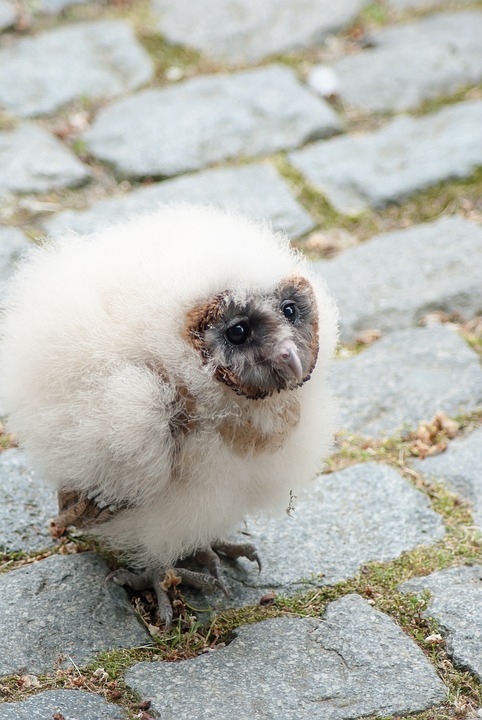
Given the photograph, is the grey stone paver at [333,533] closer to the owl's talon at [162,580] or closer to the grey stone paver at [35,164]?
the owl's talon at [162,580]

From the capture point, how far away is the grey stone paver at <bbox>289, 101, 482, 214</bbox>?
4922 mm

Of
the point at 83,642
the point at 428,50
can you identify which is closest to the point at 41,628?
the point at 83,642

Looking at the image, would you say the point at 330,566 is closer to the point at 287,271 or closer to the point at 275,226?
the point at 287,271

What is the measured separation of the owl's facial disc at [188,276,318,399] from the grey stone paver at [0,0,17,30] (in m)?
4.03

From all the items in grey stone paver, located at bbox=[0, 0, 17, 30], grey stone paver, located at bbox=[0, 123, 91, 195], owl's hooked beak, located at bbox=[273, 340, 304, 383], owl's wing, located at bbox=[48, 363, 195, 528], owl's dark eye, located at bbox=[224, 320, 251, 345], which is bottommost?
owl's wing, located at bbox=[48, 363, 195, 528]

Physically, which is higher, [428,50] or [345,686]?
[428,50]

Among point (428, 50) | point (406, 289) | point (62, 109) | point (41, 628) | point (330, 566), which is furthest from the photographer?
point (428, 50)

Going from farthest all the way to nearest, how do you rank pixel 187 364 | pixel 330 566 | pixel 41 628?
pixel 330 566, pixel 41 628, pixel 187 364

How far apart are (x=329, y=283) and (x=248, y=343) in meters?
1.93

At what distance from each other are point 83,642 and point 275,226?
253 cm

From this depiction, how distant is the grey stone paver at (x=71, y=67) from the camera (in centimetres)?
536

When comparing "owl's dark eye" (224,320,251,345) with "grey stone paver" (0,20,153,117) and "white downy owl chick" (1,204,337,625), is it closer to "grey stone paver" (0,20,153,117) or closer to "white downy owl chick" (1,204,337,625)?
"white downy owl chick" (1,204,337,625)

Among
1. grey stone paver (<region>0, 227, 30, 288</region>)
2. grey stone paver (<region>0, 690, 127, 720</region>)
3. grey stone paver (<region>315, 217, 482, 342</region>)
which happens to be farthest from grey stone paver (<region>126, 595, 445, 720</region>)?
grey stone paver (<region>0, 227, 30, 288</region>)

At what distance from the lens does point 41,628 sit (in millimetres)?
2764
